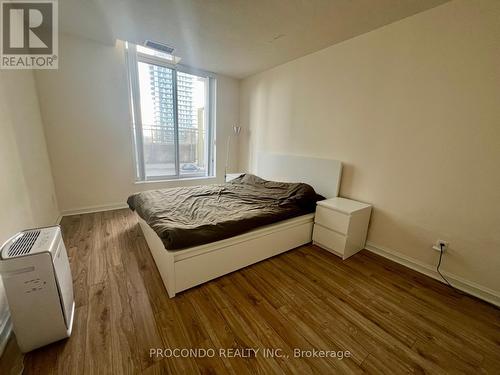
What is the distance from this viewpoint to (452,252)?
1879 mm

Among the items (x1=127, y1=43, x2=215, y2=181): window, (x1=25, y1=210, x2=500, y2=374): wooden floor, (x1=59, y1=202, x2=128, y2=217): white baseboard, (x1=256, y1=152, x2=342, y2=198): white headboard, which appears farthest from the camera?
(x1=127, y1=43, x2=215, y2=181): window

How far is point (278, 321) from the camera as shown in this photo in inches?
57.0

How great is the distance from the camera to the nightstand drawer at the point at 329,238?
2.24 m

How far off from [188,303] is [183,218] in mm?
723

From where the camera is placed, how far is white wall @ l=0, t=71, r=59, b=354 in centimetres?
147

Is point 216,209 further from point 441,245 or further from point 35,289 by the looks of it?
point 441,245

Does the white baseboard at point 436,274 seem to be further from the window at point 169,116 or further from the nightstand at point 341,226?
the window at point 169,116

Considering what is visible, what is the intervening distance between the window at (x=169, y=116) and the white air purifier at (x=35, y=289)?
2709 mm

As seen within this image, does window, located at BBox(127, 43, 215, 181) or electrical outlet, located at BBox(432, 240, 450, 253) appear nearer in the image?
electrical outlet, located at BBox(432, 240, 450, 253)

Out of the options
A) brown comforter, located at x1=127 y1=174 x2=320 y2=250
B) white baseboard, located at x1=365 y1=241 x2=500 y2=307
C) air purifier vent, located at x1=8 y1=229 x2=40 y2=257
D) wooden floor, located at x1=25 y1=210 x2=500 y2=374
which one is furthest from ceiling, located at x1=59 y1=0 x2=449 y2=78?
wooden floor, located at x1=25 y1=210 x2=500 y2=374

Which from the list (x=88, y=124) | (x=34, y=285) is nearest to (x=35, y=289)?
(x=34, y=285)

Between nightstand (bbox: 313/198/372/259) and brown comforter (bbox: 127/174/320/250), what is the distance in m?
0.23

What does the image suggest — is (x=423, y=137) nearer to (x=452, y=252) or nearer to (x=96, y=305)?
(x=452, y=252)

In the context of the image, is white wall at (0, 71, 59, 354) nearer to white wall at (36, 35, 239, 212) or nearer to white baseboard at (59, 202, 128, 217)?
white wall at (36, 35, 239, 212)
